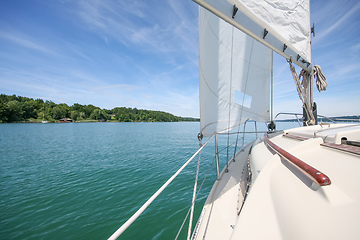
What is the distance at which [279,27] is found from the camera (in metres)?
2.61

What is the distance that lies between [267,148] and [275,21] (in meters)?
2.08

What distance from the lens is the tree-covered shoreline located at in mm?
63906

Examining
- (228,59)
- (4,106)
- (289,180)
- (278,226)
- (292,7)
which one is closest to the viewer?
(278,226)

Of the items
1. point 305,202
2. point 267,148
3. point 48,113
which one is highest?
point 48,113

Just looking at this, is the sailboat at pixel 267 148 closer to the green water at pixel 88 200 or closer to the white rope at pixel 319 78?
the white rope at pixel 319 78

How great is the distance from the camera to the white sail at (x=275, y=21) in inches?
76.3

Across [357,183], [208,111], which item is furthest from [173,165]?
[357,183]

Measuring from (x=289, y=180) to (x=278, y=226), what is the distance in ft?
1.41

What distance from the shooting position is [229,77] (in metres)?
3.76

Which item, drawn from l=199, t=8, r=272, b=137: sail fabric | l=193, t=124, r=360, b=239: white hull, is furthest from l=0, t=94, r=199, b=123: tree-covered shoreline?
l=193, t=124, r=360, b=239: white hull

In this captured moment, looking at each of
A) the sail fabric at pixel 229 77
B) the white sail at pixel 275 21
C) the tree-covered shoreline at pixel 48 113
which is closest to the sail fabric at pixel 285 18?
the white sail at pixel 275 21

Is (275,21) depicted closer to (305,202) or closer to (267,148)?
(267,148)

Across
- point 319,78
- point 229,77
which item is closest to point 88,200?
point 229,77

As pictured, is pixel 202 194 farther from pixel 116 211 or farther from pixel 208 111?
pixel 208 111
